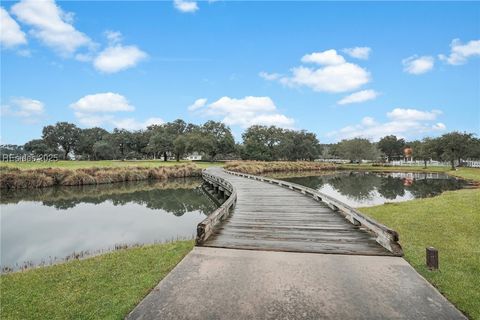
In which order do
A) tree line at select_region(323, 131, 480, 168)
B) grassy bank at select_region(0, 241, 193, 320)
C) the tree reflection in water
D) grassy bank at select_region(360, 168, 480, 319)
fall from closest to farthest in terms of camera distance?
1. grassy bank at select_region(0, 241, 193, 320)
2. grassy bank at select_region(360, 168, 480, 319)
3. the tree reflection in water
4. tree line at select_region(323, 131, 480, 168)

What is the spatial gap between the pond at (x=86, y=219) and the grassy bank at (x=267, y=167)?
20949 millimetres

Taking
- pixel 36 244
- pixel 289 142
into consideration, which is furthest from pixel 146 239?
pixel 289 142

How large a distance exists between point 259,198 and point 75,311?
10.2 metres

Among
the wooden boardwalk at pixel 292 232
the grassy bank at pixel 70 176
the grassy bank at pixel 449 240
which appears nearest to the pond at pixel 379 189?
the grassy bank at pixel 449 240

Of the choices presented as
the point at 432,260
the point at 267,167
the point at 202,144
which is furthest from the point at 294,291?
the point at 202,144

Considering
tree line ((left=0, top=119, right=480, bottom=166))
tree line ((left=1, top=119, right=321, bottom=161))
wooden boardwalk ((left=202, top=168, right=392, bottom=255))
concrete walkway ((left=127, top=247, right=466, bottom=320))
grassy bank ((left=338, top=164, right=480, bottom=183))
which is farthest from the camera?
tree line ((left=1, top=119, right=321, bottom=161))

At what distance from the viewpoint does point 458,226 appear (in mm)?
9906

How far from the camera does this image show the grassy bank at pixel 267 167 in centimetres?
4699

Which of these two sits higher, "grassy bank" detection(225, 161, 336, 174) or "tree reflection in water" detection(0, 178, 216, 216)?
"grassy bank" detection(225, 161, 336, 174)

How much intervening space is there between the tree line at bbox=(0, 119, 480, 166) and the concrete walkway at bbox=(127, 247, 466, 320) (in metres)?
61.7

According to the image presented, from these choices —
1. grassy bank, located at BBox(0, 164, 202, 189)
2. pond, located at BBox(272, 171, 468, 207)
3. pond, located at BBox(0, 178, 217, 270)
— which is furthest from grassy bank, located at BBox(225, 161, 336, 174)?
pond, located at BBox(0, 178, 217, 270)

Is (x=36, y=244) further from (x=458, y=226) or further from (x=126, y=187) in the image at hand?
(x=126, y=187)

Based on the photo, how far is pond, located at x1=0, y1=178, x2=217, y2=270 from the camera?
10297 millimetres

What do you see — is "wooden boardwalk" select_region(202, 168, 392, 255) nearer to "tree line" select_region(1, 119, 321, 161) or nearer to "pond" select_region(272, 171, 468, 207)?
"pond" select_region(272, 171, 468, 207)
